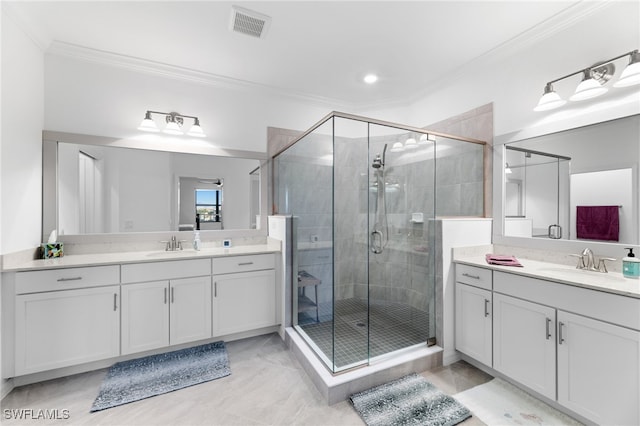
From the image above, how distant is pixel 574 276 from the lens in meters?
1.67

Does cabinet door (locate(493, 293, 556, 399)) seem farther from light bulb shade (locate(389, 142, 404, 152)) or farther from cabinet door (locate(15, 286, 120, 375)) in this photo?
cabinet door (locate(15, 286, 120, 375))

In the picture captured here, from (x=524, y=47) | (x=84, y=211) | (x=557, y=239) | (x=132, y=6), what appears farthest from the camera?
(x=84, y=211)

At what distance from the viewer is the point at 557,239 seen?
2.08 m

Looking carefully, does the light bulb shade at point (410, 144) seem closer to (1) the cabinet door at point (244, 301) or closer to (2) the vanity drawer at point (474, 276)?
(2) the vanity drawer at point (474, 276)

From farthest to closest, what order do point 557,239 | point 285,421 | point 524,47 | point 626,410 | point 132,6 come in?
point 524,47 < point 557,239 < point 132,6 < point 285,421 < point 626,410

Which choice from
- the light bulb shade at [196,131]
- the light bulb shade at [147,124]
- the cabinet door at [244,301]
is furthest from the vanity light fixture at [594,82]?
the light bulb shade at [147,124]

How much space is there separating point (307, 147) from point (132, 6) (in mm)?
1623

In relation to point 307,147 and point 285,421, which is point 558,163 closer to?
point 307,147

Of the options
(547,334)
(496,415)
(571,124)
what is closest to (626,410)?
(547,334)

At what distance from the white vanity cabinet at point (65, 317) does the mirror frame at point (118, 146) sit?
590 mm

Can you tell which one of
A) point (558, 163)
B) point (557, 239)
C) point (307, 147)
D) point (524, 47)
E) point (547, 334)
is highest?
point (524, 47)

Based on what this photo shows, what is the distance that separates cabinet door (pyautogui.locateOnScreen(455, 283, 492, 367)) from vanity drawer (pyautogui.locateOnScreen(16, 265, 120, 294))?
284 cm

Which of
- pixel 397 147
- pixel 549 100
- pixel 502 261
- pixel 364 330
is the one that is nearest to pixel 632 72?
pixel 549 100

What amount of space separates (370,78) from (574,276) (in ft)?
8.31
